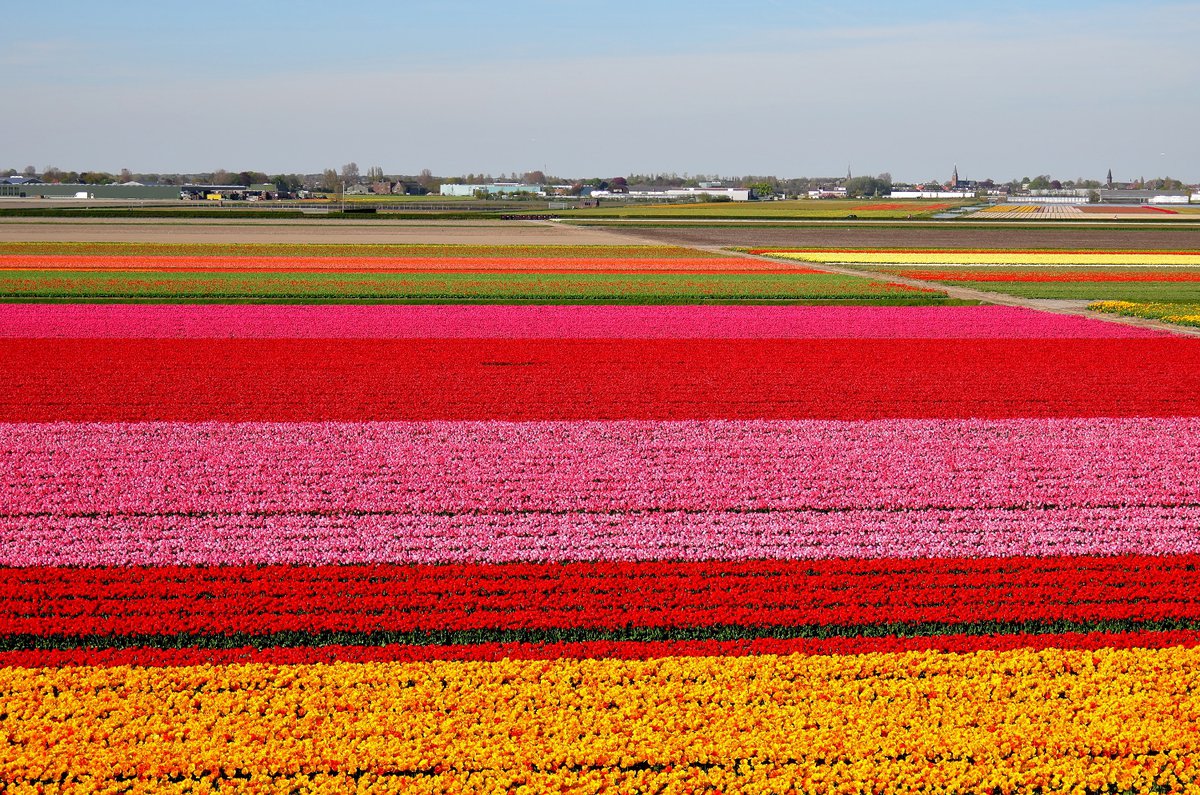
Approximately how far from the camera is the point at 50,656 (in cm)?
886

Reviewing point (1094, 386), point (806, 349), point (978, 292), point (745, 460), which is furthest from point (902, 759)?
point (978, 292)

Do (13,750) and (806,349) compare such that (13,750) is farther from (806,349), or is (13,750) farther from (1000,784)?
(806,349)

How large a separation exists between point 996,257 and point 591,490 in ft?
163

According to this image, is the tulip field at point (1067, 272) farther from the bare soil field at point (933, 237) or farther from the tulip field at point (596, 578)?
the tulip field at point (596, 578)

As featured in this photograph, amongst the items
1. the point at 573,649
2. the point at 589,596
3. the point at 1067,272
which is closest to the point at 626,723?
the point at 573,649

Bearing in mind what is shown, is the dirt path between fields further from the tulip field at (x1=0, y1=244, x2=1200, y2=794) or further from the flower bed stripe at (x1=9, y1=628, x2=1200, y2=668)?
the flower bed stripe at (x1=9, y1=628, x2=1200, y2=668)

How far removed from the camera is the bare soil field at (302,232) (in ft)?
230

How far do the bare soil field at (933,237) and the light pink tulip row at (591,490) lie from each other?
2093 inches

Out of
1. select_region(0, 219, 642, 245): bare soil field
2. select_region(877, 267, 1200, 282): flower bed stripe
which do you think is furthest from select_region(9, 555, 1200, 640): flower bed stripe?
select_region(0, 219, 642, 245): bare soil field

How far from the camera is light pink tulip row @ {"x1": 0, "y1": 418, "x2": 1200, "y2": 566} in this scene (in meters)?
11.4

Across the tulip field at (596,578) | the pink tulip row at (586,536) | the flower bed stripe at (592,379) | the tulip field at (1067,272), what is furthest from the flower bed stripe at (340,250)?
the pink tulip row at (586,536)

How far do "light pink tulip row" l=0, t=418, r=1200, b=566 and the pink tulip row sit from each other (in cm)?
3

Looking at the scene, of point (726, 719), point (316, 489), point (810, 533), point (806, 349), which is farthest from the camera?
point (806, 349)

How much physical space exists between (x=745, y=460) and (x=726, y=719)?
22.8 feet
